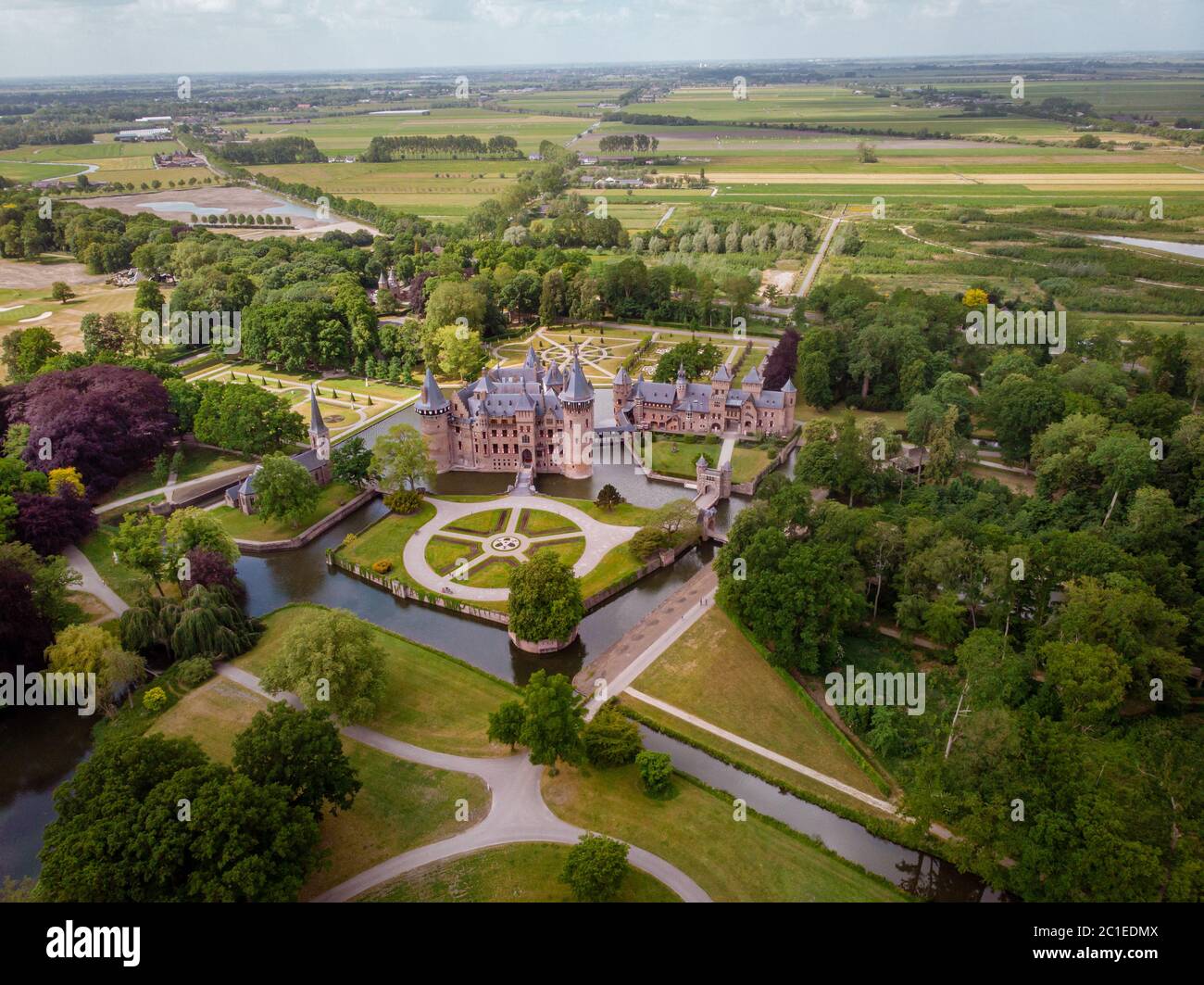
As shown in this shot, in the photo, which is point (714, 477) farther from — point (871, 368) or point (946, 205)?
point (946, 205)

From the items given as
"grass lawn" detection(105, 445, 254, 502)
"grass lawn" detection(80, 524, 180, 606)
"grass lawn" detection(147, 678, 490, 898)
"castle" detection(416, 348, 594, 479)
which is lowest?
"grass lawn" detection(147, 678, 490, 898)

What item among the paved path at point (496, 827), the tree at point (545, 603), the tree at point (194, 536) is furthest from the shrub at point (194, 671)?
the tree at point (545, 603)

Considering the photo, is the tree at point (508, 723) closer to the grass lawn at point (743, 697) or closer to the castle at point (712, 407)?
the grass lawn at point (743, 697)

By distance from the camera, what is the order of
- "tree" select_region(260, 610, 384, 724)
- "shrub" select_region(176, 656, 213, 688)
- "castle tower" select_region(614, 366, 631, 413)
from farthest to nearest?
"castle tower" select_region(614, 366, 631, 413), "shrub" select_region(176, 656, 213, 688), "tree" select_region(260, 610, 384, 724)

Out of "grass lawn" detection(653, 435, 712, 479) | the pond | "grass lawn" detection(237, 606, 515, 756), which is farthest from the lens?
the pond

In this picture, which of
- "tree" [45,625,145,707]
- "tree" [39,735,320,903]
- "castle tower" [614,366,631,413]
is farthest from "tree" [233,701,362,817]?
"castle tower" [614,366,631,413]

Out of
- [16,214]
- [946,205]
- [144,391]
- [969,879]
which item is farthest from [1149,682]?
[16,214]

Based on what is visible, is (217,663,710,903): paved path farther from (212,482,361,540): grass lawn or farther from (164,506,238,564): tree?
(212,482,361,540): grass lawn
